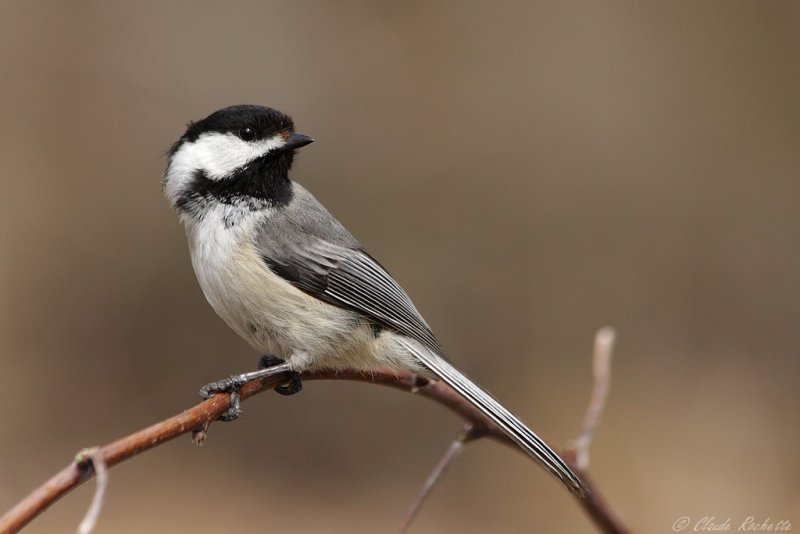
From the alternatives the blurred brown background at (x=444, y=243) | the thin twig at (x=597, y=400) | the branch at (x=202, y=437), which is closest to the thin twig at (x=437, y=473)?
the branch at (x=202, y=437)

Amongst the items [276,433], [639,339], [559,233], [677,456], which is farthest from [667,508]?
[276,433]

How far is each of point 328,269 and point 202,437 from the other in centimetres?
117

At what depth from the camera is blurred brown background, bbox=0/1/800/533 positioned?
5.20 m

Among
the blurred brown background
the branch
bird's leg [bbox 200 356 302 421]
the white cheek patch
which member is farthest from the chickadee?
the blurred brown background

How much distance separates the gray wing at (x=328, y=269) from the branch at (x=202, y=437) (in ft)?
0.84

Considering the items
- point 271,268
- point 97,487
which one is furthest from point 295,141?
point 97,487

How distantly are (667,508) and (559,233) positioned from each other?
1.94 metres

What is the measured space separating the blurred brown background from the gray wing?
8.39 feet

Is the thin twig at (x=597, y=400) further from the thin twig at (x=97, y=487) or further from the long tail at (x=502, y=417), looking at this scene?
the thin twig at (x=97, y=487)

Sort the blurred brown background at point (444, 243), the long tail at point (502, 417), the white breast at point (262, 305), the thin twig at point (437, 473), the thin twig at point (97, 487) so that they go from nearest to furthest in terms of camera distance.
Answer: the thin twig at point (97, 487), the thin twig at point (437, 473), the long tail at point (502, 417), the white breast at point (262, 305), the blurred brown background at point (444, 243)

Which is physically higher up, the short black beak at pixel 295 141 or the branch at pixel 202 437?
the short black beak at pixel 295 141

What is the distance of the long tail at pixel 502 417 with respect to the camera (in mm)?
2076

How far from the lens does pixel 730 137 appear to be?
600 centimetres

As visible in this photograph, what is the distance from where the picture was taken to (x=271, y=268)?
269cm
